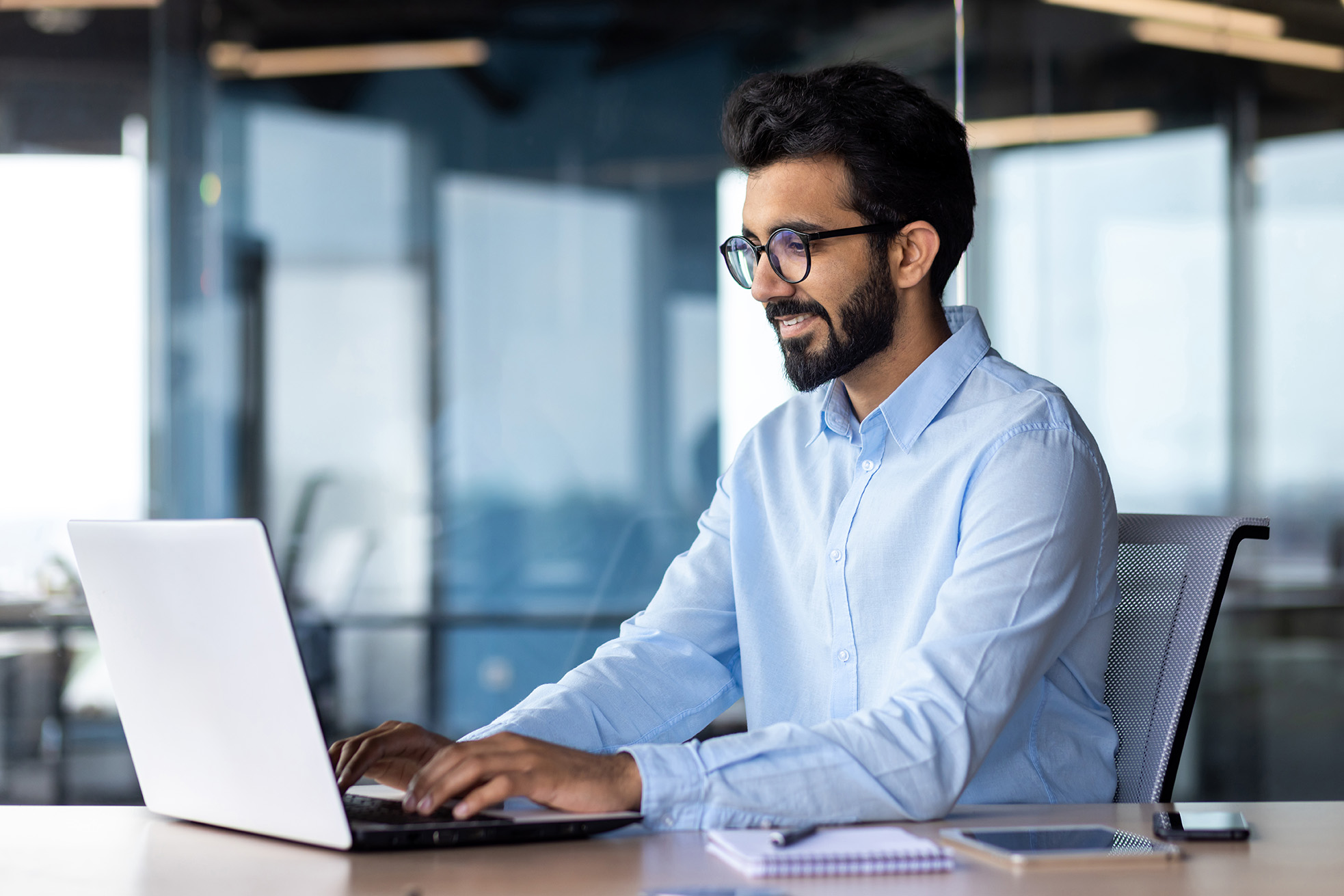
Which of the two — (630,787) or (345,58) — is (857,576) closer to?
(630,787)

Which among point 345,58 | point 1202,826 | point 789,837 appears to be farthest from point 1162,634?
point 345,58

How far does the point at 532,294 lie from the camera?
12.5ft

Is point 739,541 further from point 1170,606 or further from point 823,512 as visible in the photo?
point 1170,606

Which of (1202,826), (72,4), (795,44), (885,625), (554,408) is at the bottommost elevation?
(1202,826)

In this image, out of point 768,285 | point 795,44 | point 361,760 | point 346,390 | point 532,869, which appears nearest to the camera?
point 532,869

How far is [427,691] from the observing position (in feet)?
12.8

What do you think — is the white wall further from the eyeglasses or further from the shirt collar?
the shirt collar

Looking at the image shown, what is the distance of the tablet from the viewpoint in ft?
3.49

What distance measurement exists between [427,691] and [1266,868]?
3.10 meters

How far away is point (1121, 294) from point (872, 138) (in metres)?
2.32

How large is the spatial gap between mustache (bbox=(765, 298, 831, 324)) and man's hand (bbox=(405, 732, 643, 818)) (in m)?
0.69

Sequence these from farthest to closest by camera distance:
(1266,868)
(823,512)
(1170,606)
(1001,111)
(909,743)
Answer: (1001,111) → (823,512) → (1170,606) → (909,743) → (1266,868)

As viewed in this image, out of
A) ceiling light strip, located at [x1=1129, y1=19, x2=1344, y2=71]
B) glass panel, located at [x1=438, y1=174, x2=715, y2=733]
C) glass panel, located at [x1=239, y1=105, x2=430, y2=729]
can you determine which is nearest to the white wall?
glass panel, located at [x1=239, y1=105, x2=430, y2=729]

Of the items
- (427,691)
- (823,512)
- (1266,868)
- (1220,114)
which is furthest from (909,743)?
(1220,114)
